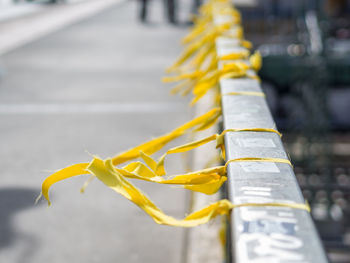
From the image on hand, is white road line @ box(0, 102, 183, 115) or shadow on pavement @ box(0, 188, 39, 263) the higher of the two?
white road line @ box(0, 102, 183, 115)

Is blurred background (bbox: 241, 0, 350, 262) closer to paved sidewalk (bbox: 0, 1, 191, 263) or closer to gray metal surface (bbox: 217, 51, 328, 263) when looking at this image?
paved sidewalk (bbox: 0, 1, 191, 263)

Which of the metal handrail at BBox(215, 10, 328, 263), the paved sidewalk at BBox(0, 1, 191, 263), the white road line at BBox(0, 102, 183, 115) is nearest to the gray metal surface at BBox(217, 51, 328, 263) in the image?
the metal handrail at BBox(215, 10, 328, 263)

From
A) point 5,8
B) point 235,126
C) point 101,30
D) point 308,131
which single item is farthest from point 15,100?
point 308,131

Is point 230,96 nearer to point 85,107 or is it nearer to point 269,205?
point 269,205

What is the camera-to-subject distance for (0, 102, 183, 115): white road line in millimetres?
5000

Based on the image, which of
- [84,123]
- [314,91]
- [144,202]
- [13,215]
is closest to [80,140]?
[84,123]

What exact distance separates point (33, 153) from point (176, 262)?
1848 millimetres

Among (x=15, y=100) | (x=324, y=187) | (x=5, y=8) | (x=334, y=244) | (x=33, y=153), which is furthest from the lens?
(x=324, y=187)

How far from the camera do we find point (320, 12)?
96.2 ft

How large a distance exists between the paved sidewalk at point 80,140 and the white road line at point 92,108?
11mm

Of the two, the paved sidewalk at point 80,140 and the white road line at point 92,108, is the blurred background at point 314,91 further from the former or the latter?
the white road line at point 92,108

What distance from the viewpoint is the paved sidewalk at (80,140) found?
2514mm

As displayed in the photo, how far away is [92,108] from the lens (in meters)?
5.12

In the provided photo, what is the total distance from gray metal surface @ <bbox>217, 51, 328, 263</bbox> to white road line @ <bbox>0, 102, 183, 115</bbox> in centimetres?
349
